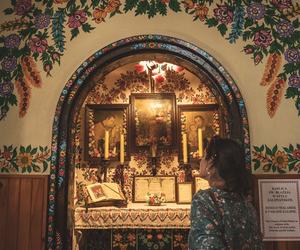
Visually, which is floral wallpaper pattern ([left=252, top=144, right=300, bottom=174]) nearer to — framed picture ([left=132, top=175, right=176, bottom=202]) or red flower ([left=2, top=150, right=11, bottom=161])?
framed picture ([left=132, top=175, right=176, bottom=202])

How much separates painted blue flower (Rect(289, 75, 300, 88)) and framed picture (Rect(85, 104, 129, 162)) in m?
1.49

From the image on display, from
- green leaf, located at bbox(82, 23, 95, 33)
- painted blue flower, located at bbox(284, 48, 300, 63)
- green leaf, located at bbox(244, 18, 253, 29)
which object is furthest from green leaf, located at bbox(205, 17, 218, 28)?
green leaf, located at bbox(82, 23, 95, 33)

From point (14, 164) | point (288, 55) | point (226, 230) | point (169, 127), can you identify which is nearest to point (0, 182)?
point (14, 164)

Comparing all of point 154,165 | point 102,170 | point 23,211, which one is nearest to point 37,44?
point 23,211

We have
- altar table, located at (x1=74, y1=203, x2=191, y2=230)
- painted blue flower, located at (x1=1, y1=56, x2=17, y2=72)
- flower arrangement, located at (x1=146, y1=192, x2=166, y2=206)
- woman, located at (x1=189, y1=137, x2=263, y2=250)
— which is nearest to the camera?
woman, located at (x1=189, y1=137, x2=263, y2=250)

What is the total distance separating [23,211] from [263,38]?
1.63 meters

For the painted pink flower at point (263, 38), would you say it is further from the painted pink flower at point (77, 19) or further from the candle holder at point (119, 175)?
the candle holder at point (119, 175)

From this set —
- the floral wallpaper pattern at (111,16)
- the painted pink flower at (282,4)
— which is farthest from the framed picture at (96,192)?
the painted pink flower at (282,4)

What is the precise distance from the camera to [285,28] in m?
1.75

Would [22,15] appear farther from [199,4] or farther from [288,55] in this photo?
[288,55]

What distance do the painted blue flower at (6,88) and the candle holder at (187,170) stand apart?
1.57 meters

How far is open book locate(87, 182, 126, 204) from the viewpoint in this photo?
2.39 meters

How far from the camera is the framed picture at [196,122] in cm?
274

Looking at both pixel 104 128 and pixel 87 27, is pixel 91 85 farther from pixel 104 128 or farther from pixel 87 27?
pixel 104 128
